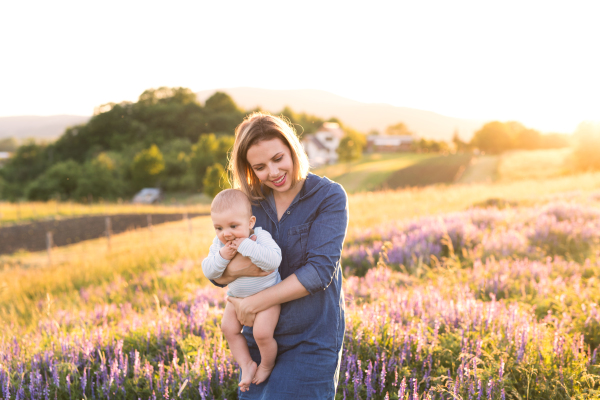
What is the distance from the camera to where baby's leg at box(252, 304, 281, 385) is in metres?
2.38

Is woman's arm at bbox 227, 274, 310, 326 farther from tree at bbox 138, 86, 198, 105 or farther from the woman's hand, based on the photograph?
tree at bbox 138, 86, 198, 105

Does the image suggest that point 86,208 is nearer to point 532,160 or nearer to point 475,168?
point 475,168

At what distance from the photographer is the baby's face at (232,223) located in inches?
98.0

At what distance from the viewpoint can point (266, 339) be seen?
7.89 ft

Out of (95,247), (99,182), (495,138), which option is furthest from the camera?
(495,138)

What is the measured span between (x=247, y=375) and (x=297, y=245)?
94 cm

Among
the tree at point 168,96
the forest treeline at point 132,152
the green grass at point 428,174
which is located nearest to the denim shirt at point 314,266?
the green grass at point 428,174

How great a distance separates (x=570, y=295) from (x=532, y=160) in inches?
2080

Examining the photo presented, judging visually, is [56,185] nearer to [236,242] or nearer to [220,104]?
[220,104]

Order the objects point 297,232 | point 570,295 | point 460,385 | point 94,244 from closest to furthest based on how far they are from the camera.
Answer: point 460,385
point 297,232
point 570,295
point 94,244

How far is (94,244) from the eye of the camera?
1767 centimetres

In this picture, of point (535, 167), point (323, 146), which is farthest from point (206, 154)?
point (535, 167)

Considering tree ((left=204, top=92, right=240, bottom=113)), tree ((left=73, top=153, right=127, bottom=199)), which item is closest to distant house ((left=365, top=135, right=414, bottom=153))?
tree ((left=204, top=92, right=240, bottom=113))

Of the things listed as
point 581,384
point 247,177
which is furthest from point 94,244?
point 581,384
